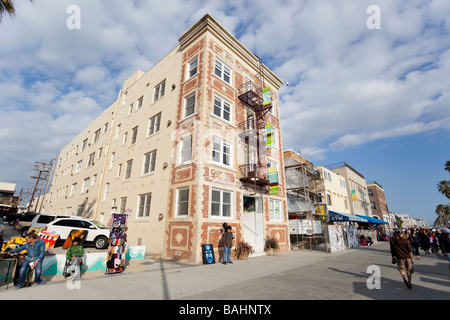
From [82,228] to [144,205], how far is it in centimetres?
391

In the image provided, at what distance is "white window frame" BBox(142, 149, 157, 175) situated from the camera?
1639 centimetres

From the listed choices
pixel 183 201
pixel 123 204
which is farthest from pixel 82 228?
pixel 183 201

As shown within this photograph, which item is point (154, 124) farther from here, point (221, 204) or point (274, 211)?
point (274, 211)

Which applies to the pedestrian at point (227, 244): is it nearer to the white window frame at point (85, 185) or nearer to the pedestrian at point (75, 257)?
the pedestrian at point (75, 257)

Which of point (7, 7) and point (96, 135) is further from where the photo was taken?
point (96, 135)

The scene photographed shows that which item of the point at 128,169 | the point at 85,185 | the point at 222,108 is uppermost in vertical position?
the point at 222,108

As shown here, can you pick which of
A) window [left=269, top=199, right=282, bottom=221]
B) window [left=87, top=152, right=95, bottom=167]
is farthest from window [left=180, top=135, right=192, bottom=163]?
window [left=87, top=152, right=95, bottom=167]

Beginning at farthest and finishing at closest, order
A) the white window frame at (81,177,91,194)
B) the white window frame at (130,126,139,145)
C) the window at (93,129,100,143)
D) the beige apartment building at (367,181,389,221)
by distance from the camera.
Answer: the beige apartment building at (367,181,389,221)
the window at (93,129,100,143)
the white window frame at (81,177,91,194)
the white window frame at (130,126,139,145)

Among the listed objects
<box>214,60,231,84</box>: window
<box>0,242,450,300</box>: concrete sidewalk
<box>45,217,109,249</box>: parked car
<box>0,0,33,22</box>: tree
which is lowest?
<box>0,242,450,300</box>: concrete sidewalk

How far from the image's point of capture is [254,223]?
15328 millimetres

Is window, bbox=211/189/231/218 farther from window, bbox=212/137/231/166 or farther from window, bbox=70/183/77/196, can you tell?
window, bbox=70/183/77/196

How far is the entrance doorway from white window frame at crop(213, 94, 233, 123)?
20.1 ft
